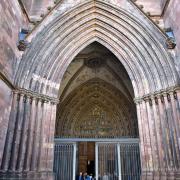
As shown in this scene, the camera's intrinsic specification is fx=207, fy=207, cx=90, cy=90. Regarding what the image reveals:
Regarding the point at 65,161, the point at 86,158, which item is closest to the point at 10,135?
the point at 65,161

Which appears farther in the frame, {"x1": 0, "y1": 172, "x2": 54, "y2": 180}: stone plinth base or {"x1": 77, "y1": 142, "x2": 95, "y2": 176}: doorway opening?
{"x1": 77, "y1": 142, "x2": 95, "y2": 176}: doorway opening

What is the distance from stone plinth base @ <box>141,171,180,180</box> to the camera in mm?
6141

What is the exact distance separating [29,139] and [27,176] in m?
1.12

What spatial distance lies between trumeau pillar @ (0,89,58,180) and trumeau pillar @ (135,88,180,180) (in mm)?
3253

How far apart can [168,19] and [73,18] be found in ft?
12.6

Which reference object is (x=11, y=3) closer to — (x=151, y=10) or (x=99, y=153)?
(x=151, y=10)

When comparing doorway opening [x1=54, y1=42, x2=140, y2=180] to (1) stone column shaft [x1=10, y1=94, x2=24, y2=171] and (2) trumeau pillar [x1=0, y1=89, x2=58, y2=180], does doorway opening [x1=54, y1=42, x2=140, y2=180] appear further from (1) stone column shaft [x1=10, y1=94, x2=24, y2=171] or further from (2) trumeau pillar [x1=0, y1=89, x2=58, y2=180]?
(1) stone column shaft [x1=10, y1=94, x2=24, y2=171]

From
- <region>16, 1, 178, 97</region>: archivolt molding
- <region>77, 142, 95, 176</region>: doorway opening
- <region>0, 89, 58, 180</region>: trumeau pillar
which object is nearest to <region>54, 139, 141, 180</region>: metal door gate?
<region>0, 89, 58, 180</region>: trumeau pillar

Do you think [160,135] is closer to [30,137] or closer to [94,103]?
[30,137]

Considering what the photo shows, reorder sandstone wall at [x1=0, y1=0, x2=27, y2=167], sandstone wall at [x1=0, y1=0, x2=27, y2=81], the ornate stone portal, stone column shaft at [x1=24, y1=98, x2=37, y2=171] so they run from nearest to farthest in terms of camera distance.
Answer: sandstone wall at [x1=0, y1=0, x2=27, y2=167] → sandstone wall at [x1=0, y1=0, x2=27, y2=81] → stone column shaft at [x1=24, y1=98, x2=37, y2=171] → the ornate stone portal

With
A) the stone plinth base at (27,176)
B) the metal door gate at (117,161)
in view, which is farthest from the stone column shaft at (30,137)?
the metal door gate at (117,161)

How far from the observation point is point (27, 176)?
642cm

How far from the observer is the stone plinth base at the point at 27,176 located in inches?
238

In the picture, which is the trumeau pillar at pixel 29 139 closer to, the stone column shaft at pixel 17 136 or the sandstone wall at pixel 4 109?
the stone column shaft at pixel 17 136
